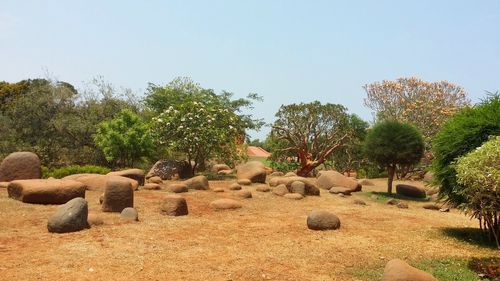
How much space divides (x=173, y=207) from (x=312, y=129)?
18.8 metres

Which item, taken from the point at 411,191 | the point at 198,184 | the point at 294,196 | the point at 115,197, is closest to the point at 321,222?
the point at 294,196

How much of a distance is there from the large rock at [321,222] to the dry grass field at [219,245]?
24 cm

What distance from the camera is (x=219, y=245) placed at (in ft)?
31.5

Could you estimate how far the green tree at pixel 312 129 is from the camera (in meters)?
29.5

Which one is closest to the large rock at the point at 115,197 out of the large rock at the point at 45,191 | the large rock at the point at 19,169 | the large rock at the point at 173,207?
the large rock at the point at 173,207

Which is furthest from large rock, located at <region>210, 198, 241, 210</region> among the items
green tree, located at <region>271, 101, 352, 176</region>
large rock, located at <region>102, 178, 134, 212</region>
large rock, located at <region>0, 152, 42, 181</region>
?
green tree, located at <region>271, 101, 352, 176</region>

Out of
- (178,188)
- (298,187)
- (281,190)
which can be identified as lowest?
(178,188)

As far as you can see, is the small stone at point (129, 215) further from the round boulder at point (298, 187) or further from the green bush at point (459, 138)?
the green bush at point (459, 138)

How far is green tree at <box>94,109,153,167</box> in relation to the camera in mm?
25406

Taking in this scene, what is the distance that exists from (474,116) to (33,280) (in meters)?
11.3

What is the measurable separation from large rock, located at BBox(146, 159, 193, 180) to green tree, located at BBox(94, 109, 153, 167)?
91.4 inches

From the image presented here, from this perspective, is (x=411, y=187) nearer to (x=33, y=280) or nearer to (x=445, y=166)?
(x=445, y=166)

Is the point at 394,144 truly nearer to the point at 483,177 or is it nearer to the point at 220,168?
the point at 483,177

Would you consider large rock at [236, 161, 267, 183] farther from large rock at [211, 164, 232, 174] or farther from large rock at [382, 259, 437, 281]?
large rock at [382, 259, 437, 281]
